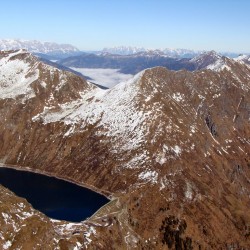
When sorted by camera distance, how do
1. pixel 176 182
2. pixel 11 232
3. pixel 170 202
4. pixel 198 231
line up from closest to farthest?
pixel 11 232 < pixel 198 231 < pixel 170 202 < pixel 176 182

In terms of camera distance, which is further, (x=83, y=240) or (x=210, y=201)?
(x=210, y=201)

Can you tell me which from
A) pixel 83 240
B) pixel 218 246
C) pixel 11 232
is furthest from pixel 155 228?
pixel 11 232

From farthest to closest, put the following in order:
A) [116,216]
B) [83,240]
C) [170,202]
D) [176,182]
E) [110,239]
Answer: [176,182] < [170,202] < [116,216] < [110,239] < [83,240]

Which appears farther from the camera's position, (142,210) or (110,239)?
(142,210)

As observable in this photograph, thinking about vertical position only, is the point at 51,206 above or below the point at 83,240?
below

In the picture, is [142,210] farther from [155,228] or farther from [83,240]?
[83,240]

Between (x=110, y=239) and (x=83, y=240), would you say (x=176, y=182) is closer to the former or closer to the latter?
(x=110, y=239)

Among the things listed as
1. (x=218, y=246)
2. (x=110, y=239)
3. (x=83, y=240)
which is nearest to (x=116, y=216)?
(x=110, y=239)

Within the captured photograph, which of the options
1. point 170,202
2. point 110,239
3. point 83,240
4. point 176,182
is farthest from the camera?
point 176,182

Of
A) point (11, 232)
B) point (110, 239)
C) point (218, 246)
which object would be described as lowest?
point (218, 246)
